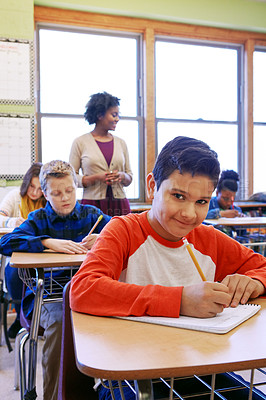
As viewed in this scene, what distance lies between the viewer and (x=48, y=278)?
1.81 metres

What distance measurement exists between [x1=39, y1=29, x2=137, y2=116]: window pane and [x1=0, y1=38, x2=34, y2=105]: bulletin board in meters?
0.44

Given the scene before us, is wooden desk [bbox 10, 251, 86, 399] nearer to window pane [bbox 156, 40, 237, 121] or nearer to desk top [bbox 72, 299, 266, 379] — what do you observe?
desk top [bbox 72, 299, 266, 379]

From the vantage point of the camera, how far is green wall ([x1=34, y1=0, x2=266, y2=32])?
409 cm

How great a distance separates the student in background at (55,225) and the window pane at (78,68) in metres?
2.33

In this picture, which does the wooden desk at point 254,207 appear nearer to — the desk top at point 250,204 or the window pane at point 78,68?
the desk top at point 250,204

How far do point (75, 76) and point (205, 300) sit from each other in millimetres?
3781

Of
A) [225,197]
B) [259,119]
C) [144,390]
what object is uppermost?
[259,119]

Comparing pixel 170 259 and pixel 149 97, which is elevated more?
pixel 149 97

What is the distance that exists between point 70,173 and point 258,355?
1524 millimetres

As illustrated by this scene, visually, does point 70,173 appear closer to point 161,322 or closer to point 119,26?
point 161,322

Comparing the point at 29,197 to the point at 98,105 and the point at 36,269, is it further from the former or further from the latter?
the point at 36,269

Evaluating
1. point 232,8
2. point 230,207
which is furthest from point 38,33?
point 230,207

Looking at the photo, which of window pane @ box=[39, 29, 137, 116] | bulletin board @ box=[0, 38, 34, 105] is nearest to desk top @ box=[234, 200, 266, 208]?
window pane @ box=[39, 29, 137, 116]

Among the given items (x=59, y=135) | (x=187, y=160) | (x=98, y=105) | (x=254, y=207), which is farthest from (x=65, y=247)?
(x=254, y=207)
